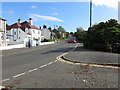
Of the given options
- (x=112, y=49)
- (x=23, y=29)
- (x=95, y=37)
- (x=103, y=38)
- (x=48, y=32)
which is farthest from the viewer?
(x=48, y=32)

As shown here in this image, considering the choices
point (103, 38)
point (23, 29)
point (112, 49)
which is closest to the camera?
point (112, 49)

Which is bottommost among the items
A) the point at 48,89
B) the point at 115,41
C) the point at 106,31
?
the point at 48,89

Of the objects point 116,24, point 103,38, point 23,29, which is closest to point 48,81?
point 103,38

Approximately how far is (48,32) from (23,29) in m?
39.7

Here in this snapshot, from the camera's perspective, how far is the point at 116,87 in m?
5.64

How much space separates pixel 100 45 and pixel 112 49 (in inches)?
104

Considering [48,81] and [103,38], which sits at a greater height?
[103,38]

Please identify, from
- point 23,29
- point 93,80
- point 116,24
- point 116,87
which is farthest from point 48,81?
point 23,29

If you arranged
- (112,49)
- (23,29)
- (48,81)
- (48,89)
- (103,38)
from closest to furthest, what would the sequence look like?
(48,89), (48,81), (112,49), (103,38), (23,29)

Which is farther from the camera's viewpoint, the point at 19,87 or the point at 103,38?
the point at 103,38

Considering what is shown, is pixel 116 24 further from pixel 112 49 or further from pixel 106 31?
pixel 112 49

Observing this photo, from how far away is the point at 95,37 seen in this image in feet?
79.7

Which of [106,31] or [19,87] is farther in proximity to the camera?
[106,31]

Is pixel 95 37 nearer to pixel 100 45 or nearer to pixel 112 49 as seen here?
pixel 100 45
